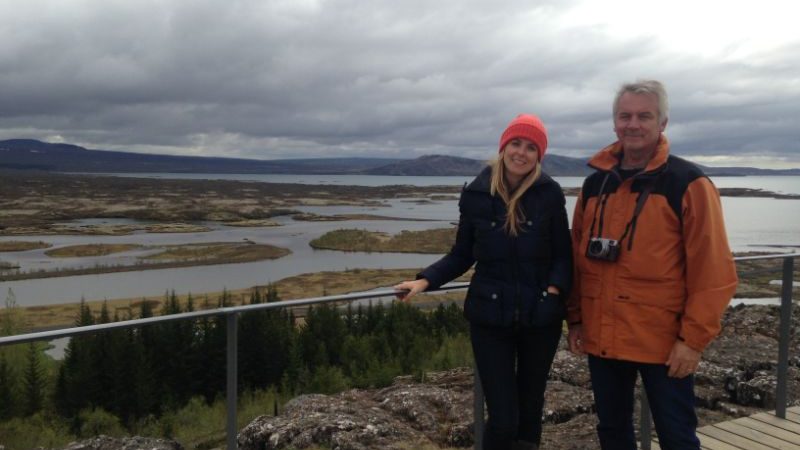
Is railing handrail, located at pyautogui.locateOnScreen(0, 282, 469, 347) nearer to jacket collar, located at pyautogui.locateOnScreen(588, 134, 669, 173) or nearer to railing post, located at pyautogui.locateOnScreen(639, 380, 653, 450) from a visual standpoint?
jacket collar, located at pyautogui.locateOnScreen(588, 134, 669, 173)

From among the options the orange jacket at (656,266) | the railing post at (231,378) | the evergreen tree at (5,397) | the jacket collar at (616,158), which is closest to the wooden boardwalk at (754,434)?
the orange jacket at (656,266)

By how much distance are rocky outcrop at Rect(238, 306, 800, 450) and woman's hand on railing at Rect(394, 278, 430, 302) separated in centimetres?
186

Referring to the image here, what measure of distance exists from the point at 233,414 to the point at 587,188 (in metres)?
2.13

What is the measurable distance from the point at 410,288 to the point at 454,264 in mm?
247

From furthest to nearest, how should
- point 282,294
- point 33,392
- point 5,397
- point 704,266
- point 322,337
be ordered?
point 282,294, point 322,337, point 33,392, point 5,397, point 704,266

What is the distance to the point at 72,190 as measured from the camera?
14625 centimetres

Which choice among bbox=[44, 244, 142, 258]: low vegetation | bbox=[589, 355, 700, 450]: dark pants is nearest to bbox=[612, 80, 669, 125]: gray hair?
bbox=[589, 355, 700, 450]: dark pants

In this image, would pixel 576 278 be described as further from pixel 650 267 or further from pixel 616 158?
pixel 616 158

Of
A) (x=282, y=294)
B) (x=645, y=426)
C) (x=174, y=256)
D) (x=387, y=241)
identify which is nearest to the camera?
(x=645, y=426)

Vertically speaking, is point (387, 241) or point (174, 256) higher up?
point (387, 241)

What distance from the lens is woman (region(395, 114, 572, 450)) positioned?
2.81 meters

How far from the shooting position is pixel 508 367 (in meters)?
2.93

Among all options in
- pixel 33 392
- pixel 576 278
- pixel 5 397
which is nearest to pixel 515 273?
pixel 576 278

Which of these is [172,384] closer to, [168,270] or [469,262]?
[168,270]
